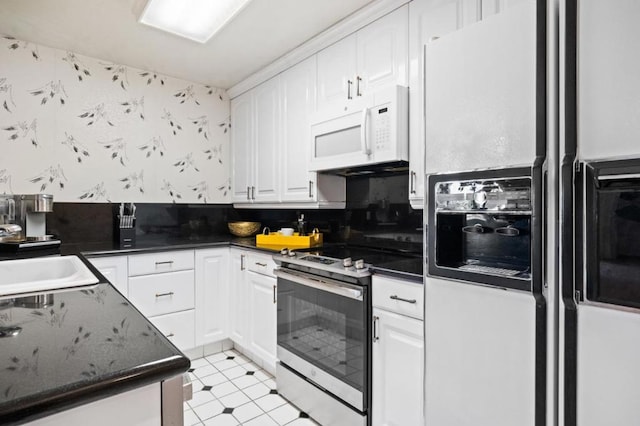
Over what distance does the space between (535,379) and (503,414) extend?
0.57 ft

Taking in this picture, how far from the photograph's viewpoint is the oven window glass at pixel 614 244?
887mm

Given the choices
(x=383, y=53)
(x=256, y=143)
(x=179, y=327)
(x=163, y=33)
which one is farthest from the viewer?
(x=256, y=143)

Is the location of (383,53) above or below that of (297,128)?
above

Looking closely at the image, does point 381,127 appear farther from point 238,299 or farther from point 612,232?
point 238,299

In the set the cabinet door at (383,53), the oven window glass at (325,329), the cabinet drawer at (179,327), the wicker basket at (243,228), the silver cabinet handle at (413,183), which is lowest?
the cabinet drawer at (179,327)

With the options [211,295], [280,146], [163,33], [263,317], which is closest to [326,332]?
[263,317]

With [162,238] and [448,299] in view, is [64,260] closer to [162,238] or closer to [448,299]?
[162,238]

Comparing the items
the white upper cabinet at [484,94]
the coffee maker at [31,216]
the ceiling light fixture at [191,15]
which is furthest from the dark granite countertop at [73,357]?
the ceiling light fixture at [191,15]

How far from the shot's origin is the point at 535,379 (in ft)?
3.47

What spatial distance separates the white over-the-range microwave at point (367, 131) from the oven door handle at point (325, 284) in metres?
0.67

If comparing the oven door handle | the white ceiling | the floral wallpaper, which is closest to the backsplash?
the floral wallpaper

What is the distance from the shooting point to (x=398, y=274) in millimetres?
1591

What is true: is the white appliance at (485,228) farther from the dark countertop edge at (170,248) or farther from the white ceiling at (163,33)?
the dark countertop edge at (170,248)

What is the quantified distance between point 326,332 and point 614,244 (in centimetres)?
135
